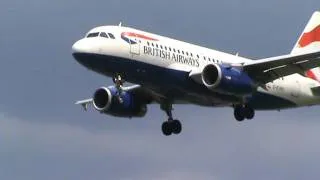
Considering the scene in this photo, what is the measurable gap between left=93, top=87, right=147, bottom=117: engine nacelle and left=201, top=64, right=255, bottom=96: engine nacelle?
796cm

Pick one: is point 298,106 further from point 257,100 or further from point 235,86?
point 235,86

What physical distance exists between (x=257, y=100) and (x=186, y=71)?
7.42 m

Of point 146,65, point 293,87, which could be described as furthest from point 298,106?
point 146,65

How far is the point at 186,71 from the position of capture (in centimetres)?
8731

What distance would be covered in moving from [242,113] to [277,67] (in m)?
4.00

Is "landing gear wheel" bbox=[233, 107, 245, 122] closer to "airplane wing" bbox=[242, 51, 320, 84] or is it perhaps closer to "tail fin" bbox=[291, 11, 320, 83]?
"airplane wing" bbox=[242, 51, 320, 84]

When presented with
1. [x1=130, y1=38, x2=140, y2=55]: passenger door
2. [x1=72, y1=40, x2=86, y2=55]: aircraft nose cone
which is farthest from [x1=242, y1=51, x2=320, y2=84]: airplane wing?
[x1=72, y1=40, x2=86, y2=55]: aircraft nose cone

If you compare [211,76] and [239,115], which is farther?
[239,115]

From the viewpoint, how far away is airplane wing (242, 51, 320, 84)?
288ft

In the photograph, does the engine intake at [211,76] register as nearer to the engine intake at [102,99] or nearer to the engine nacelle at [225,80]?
the engine nacelle at [225,80]

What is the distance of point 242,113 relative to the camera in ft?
292

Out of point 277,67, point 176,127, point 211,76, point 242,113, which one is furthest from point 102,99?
point 277,67

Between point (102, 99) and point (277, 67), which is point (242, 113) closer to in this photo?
point (277, 67)

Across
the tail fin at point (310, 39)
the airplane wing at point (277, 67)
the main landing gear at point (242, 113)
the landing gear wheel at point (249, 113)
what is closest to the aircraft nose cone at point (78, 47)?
the airplane wing at point (277, 67)
